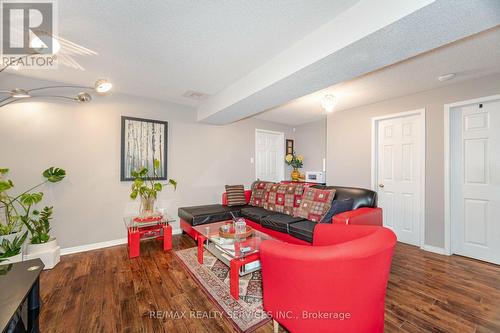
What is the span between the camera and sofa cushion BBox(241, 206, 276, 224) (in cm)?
329

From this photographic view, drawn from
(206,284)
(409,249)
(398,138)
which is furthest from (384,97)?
(206,284)

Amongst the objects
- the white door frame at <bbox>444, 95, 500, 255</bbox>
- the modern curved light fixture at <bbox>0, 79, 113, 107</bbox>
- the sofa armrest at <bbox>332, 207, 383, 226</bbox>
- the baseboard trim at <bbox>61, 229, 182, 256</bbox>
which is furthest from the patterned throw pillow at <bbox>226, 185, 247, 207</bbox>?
the white door frame at <bbox>444, 95, 500, 255</bbox>

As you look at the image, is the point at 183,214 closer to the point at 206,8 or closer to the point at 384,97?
the point at 206,8

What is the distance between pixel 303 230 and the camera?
101 inches

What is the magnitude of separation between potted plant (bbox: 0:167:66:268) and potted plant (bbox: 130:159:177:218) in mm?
914

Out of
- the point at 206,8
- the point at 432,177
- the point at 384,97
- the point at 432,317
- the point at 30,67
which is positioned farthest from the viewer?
the point at 384,97

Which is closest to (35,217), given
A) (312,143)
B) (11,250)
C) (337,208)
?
(11,250)

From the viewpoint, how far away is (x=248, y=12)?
5.30ft

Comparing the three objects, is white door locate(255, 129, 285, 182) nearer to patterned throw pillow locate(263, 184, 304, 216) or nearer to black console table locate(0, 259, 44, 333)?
patterned throw pillow locate(263, 184, 304, 216)

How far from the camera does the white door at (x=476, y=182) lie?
8.63 ft

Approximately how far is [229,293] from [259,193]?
2205mm

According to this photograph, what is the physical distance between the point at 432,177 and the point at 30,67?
18.5 ft

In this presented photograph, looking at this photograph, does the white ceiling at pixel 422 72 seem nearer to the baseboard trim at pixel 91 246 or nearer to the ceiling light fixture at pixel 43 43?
the ceiling light fixture at pixel 43 43

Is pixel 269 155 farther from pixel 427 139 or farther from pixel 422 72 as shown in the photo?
pixel 422 72
